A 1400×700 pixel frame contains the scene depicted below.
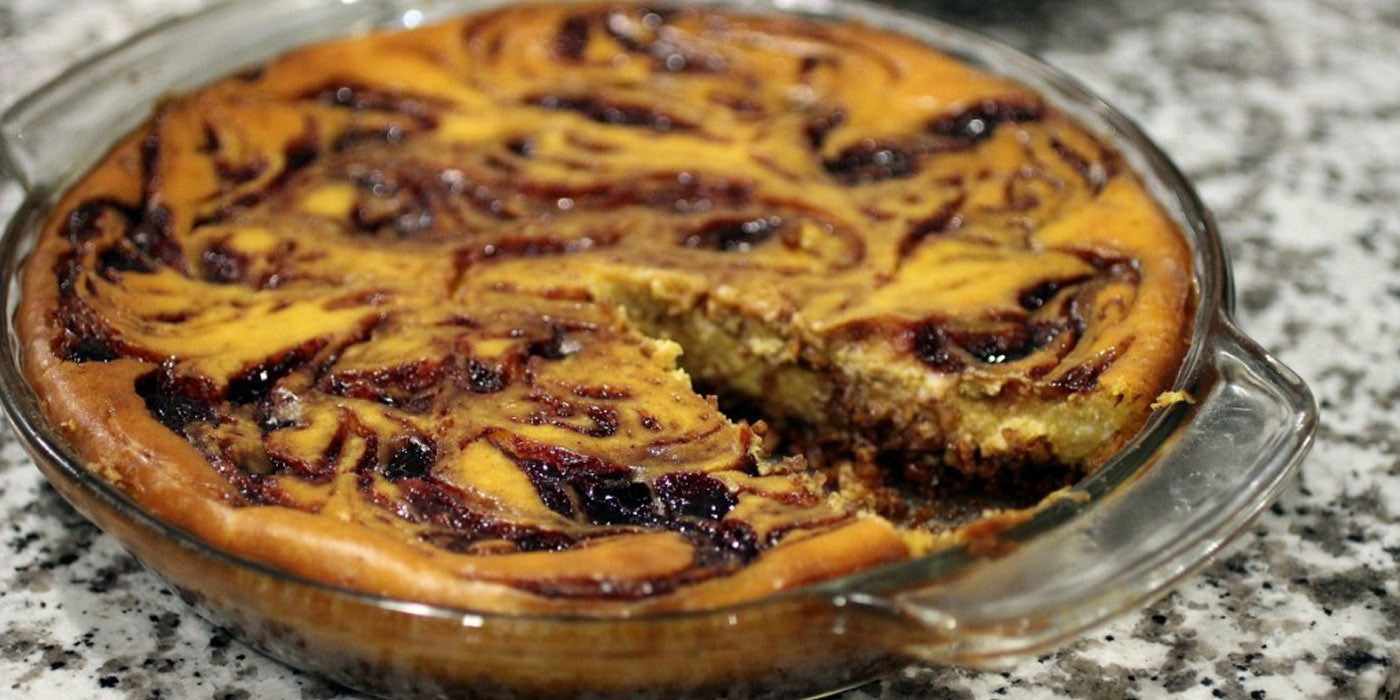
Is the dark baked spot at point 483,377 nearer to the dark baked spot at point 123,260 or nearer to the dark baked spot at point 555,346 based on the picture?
the dark baked spot at point 555,346

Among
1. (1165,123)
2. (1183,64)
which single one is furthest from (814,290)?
(1183,64)

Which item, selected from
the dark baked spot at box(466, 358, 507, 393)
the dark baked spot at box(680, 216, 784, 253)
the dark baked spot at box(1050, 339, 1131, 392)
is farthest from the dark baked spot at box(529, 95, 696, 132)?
the dark baked spot at box(1050, 339, 1131, 392)

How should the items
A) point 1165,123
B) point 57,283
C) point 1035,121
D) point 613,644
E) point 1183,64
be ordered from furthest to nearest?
point 1183,64
point 1165,123
point 1035,121
point 57,283
point 613,644

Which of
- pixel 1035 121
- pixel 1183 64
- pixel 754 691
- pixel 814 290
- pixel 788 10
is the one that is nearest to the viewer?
pixel 754 691

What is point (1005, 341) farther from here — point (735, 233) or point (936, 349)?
point (735, 233)

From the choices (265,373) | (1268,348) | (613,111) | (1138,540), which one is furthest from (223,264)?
(1268,348)

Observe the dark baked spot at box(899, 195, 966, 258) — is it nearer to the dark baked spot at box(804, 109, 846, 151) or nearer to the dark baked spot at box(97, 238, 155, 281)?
the dark baked spot at box(804, 109, 846, 151)

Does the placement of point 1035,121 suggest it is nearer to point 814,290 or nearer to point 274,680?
point 814,290
